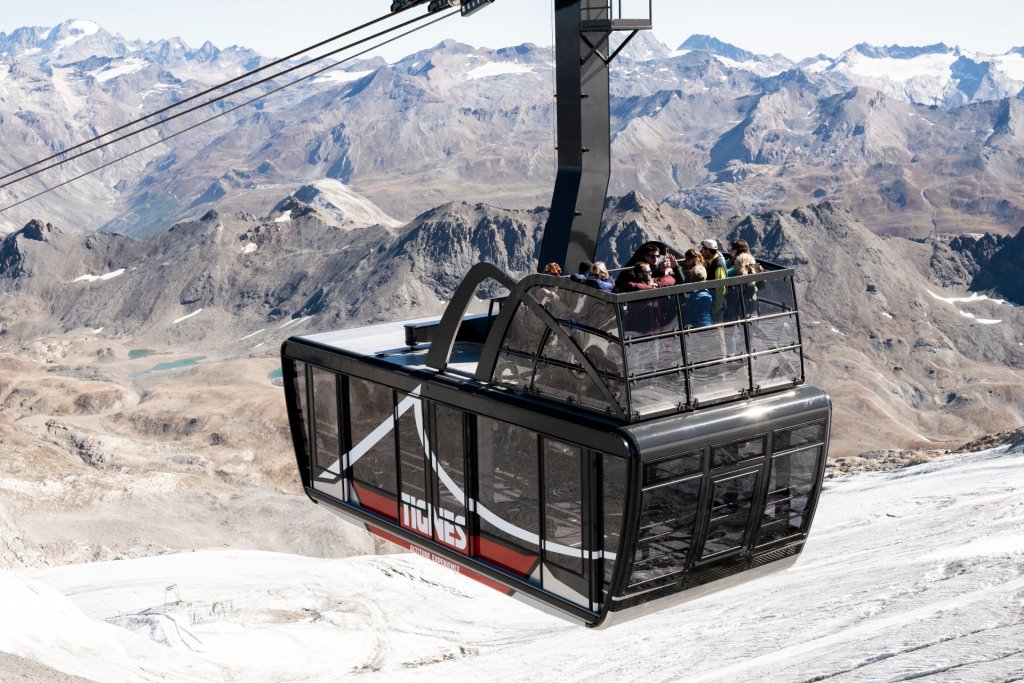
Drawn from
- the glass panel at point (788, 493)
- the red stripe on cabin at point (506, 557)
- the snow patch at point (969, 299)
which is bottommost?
the snow patch at point (969, 299)

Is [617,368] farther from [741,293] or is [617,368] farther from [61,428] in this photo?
[61,428]

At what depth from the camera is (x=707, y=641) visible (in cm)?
2420

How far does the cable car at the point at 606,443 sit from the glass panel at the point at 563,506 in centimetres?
2

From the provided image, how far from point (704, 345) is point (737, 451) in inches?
42.8

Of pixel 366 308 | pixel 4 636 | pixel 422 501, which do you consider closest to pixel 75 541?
pixel 4 636

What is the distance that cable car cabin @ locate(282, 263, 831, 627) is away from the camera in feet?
34.8

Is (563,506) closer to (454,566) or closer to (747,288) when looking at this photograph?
(454,566)

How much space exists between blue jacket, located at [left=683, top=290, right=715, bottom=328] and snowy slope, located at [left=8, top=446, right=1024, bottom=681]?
11682mm

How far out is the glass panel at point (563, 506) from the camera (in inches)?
429

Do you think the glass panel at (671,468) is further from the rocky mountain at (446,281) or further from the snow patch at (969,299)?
the snow patch at (969,299)

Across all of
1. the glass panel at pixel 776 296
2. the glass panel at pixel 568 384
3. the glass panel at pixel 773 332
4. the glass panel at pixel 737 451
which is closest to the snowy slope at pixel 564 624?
the glass panel at pixel 773 332

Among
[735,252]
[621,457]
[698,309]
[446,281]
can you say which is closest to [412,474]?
[621,457]

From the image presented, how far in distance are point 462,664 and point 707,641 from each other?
571 cm

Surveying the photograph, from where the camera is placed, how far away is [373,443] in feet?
45.3
